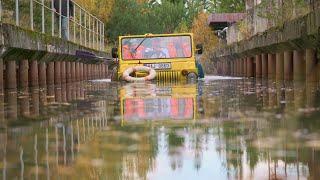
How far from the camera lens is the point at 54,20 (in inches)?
896

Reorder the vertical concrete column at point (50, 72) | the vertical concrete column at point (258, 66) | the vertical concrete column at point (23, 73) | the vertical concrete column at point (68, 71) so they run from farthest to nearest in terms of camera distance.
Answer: the vertical concrete column at point (258, 66) → the vertical concrete column at point (68, 71) → the vertical concrete column at point (50, 72) → the vertical concrete column at point (23, 73)

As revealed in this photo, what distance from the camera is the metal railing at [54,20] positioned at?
16109 mm

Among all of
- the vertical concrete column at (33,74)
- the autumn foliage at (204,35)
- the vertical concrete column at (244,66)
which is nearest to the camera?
the vertical concrete column at (33,74)

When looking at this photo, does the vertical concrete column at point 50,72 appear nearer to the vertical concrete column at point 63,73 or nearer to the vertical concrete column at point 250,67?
the vertical concrete column at point 63,73

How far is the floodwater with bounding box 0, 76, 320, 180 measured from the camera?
3559mm

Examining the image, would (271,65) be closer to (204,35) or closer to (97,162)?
(97,162)

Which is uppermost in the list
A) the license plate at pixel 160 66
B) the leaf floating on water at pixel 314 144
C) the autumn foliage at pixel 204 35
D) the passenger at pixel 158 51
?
the autumn foliage at pixel 204 35

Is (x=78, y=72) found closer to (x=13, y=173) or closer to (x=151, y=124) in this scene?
(x=151, y=124)

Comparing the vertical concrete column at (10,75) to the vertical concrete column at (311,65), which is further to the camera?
the vertical concrete column at (311,65)

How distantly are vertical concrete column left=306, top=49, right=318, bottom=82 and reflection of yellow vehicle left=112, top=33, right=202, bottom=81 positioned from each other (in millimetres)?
5952

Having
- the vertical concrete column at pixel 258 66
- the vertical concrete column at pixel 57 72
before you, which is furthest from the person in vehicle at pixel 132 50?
the vertical concrete column at pixel 258 66

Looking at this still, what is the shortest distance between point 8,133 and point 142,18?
55852 mm

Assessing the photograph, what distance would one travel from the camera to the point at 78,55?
27.4 m

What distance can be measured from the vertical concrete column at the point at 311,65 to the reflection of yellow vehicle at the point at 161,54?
595cm
